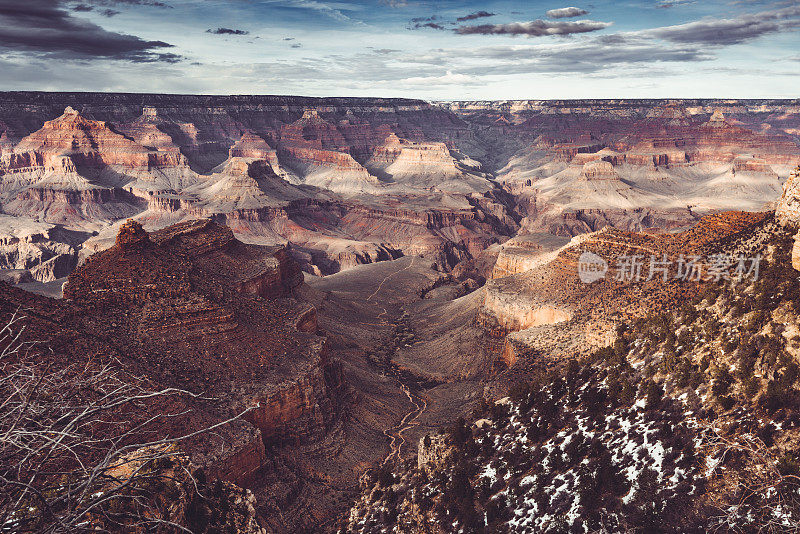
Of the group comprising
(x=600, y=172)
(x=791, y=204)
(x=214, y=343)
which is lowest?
(x=214, y=343)

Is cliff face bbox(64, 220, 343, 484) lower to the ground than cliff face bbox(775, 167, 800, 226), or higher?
lower

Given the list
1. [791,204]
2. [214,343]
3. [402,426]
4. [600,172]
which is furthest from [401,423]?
[600,172]

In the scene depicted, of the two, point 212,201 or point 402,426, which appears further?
point 212,201

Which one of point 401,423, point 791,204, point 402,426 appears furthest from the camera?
point 401,423

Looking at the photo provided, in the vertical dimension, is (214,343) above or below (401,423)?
above

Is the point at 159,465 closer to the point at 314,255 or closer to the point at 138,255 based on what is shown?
the point at 138,255

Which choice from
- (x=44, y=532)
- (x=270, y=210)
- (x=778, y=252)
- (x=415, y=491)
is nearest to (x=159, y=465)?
(x=44, y=532)

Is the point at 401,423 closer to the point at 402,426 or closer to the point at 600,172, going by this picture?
the point at 402,426

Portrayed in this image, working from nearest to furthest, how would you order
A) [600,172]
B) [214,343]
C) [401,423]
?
[214,343]
[401,423]
[600,172]

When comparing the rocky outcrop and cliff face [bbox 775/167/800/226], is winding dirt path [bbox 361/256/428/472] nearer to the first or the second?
cliff face [bbox 775/167/800/226]

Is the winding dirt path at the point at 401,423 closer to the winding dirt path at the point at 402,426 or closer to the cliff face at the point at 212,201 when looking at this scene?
the winding dirt path at the point at 402,426

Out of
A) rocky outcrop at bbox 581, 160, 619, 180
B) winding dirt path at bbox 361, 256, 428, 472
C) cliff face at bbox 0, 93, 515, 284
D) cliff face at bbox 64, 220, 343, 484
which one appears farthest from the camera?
rocky outcrop at bbox 581, 160, 619, 180

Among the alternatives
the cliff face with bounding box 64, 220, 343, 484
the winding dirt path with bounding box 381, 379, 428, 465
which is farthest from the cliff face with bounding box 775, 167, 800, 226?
the cliff face with bounding box 64, 220, 343, 484
